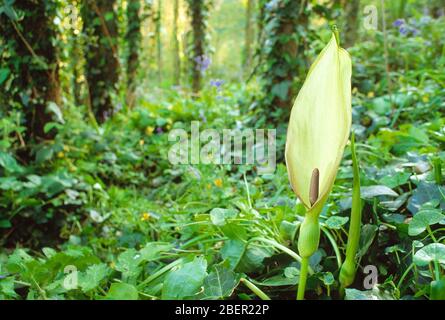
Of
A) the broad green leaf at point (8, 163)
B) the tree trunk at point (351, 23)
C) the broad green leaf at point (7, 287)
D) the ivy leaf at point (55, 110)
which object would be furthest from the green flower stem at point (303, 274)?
the tree trunk at point (351, 23)

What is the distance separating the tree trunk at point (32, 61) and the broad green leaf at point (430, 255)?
1572mm

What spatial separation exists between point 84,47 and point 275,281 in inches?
99.2

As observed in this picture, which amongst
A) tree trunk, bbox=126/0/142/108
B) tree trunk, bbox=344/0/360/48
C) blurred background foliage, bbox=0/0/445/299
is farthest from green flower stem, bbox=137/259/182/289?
tree trunk, bbox=344/0/360/48

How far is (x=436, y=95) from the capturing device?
5.59 feet

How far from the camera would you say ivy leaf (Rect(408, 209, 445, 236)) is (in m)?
0.64

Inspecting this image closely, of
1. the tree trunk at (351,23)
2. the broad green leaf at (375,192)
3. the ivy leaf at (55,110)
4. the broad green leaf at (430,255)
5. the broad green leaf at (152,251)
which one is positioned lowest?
the broad green leaf at (152,251)

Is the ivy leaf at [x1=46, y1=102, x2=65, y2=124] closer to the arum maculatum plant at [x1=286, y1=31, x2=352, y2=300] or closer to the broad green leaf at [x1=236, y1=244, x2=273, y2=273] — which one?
the broad green leaf at [x1=236, y1=244, x2=273, y2=273]

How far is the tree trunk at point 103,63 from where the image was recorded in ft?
9.36

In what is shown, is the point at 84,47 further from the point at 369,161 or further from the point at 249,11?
the point at 249,11

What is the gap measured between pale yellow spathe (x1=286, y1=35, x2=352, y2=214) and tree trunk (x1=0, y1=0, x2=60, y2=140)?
144cm

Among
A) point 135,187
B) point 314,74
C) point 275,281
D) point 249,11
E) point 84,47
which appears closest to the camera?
point 314,74

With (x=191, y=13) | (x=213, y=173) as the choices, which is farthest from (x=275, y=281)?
(x=191, y=13)

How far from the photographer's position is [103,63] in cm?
287

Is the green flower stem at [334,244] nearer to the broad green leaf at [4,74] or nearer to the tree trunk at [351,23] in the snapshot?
the broad green leaf at [4,74]
